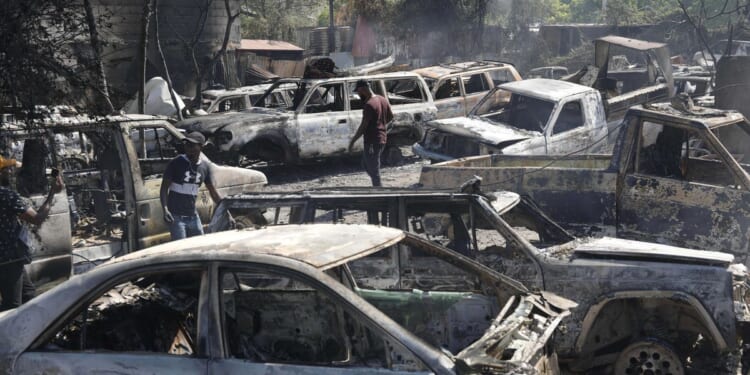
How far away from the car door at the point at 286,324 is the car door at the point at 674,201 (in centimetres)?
459

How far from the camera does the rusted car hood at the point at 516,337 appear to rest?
147 inches

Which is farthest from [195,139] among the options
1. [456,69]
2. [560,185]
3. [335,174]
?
[456,69]

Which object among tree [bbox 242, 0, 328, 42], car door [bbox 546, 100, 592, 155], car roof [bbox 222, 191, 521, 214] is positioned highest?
tree [bbox 242, 0, 328, 42]

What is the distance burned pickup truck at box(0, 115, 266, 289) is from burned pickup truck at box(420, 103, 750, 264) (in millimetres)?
2854

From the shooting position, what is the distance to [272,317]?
4875 mm

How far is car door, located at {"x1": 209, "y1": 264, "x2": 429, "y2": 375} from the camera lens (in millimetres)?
4320

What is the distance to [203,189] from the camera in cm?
942

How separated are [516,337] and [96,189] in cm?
626

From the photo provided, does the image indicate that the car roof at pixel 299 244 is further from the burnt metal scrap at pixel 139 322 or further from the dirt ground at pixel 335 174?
the dirt ground at pixel 335 174

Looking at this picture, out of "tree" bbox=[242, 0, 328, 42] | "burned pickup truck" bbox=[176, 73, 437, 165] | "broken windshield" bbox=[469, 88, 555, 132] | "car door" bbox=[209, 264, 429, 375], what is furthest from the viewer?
"tree" bbox=[242, 0, 328, 42]

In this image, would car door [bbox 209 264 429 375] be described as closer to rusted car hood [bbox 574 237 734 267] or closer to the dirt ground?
rusted car hood [bbox 574 237 734 267]

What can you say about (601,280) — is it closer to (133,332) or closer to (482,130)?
(133,332)

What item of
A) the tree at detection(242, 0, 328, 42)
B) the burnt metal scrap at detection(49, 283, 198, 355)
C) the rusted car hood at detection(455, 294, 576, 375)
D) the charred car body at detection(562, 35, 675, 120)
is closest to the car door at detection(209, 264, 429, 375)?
the burnt metal scrap at detection(49, 283, 198, 355)

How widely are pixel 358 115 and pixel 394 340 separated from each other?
11187 mm
